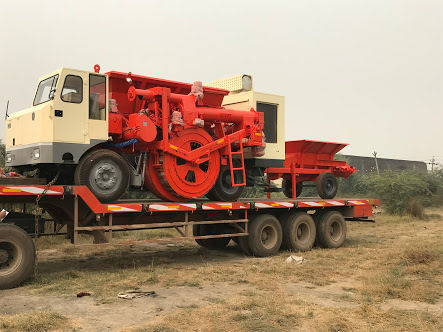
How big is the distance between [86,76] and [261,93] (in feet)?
15.6

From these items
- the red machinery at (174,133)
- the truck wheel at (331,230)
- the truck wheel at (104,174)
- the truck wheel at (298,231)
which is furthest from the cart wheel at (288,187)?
the truck wheel at (104,174)

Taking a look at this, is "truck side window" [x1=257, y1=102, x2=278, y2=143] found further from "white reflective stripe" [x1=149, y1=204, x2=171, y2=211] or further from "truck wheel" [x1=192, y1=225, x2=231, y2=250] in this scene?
"white reflective stripe" [x1=149, y1=204, x2=171, y2=211]

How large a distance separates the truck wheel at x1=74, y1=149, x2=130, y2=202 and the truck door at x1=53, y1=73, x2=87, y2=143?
45cm

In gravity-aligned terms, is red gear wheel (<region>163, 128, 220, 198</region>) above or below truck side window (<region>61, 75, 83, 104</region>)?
below

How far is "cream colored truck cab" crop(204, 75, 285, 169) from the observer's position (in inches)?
464

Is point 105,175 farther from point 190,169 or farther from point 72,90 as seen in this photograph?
point 190,169

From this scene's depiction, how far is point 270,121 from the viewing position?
12.2m

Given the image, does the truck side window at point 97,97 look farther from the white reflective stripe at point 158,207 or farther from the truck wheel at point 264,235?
the truck wheel at point 264,235

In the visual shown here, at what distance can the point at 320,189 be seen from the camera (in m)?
13.6

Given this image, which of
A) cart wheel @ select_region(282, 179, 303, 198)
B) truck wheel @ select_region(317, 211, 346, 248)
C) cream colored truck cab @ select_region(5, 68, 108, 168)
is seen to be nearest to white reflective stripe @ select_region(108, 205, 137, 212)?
cream colored truck cab @ select_region(5, 68, 108, 168)

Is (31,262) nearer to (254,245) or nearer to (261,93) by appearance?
(254,245)

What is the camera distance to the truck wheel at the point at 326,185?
1362 centimetres

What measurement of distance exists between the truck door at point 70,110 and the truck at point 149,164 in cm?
2

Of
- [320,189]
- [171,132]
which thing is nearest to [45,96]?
[171,132]
